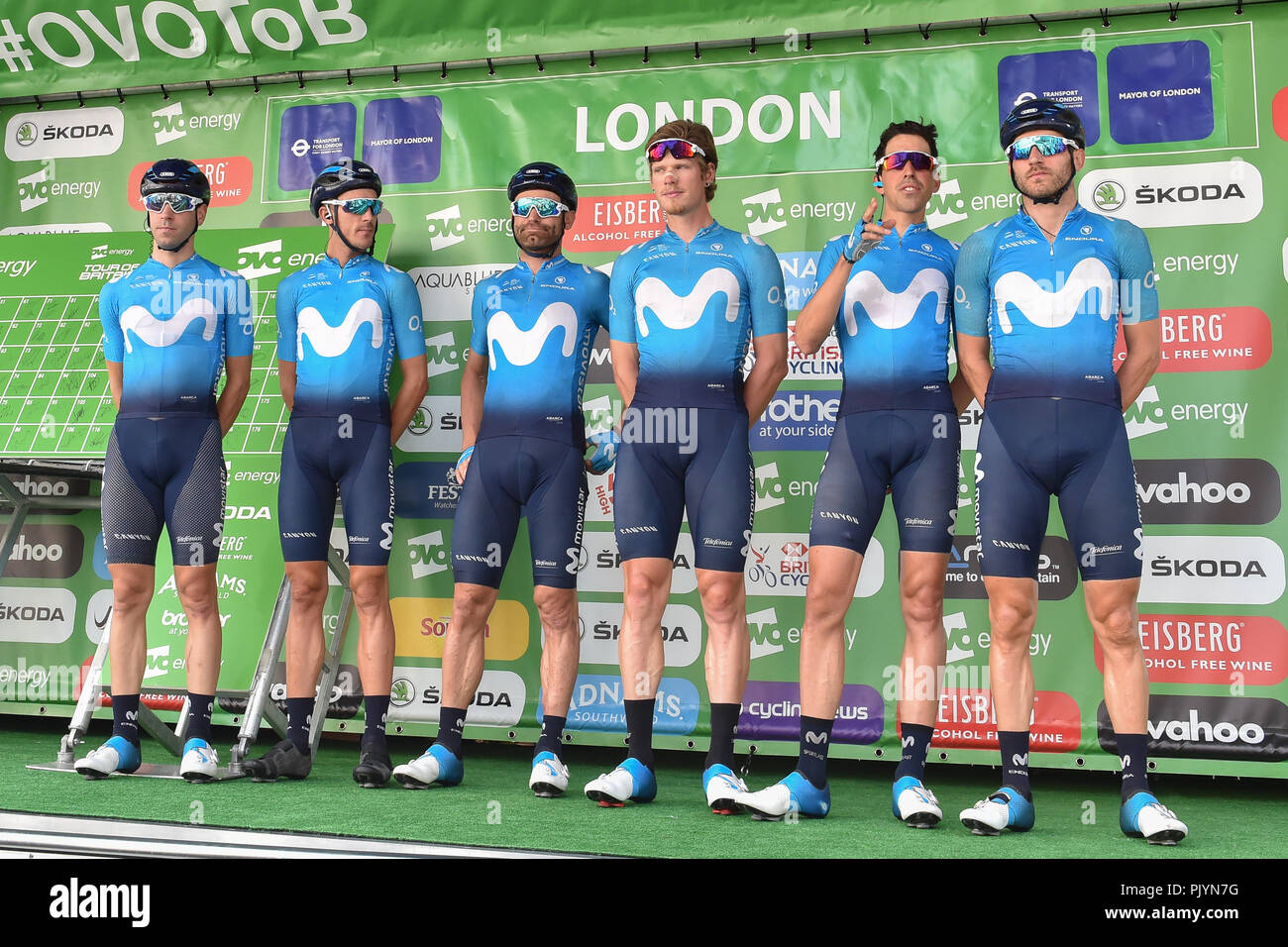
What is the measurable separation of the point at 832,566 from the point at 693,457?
0.58 meters

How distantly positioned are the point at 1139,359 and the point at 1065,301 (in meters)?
0.30

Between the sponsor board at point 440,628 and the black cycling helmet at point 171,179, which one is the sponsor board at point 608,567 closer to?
the sponsor board at point 440,628

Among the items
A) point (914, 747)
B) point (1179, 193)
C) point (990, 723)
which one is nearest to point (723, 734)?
point (914, 747)

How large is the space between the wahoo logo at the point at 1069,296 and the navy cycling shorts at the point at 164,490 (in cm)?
290

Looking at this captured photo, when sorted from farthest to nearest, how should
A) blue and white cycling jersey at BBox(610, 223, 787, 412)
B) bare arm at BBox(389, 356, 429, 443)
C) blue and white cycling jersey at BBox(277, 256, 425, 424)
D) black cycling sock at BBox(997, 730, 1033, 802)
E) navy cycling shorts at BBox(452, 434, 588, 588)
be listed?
bare arm at BBox(389, 356, 429, 443), blue and white cycling jersey at BBox(277, 256, 425, 424), navy cycling shorts at BBox(452, 434, 588, 588), blue and white cycling jersey at BBox(610, 223, 787, 412), black cycling sock at BBox(997, 730, 1033, 802)

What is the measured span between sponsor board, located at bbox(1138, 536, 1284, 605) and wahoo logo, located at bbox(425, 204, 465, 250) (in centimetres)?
324

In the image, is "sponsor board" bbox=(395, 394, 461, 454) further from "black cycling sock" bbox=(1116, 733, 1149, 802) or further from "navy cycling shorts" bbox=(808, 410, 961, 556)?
"black cycling sock" bbox=(1116, 733, 1149, 802)

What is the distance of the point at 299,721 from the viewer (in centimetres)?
410

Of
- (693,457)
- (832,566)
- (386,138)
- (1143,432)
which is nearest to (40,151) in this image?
(386,138)

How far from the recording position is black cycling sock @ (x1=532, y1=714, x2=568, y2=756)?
3.84m

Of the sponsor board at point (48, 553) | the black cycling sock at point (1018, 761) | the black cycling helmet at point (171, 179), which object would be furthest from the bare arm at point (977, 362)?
the sponsor board at point (48, 553)

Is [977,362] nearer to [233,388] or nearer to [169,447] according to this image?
[233,388]

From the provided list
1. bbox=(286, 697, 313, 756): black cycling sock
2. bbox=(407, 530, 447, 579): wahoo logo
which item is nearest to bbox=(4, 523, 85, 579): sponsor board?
bbox=(407, 530, 447, 579): wahoo logo

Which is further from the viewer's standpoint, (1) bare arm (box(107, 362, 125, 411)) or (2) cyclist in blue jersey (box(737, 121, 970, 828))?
(1) bare arm (box(107, 362, 125, 411))
